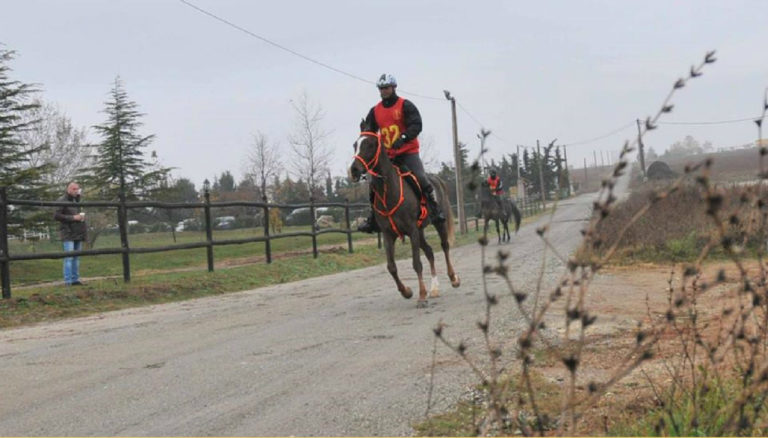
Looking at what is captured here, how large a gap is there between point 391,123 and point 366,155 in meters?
1.03

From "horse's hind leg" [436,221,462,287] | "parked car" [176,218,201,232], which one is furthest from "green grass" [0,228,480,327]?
"parked car" [176,218,201,232]

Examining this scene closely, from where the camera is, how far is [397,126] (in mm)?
9359

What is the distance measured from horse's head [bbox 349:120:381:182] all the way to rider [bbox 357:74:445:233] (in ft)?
1.21

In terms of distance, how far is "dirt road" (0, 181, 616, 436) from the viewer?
4.11m

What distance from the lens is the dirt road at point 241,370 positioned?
4.11 m

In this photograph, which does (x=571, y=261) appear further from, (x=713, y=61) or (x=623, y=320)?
(x=623, y=320)

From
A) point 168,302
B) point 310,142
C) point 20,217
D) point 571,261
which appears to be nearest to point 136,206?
point 168,302

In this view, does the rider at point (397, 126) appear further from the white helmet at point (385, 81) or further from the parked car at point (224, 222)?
the parked car at point (224, 222)

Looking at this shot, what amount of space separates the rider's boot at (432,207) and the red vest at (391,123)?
2.27ft

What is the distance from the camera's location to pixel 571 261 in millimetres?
2209

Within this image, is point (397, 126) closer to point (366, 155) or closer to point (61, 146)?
point (366, 155)

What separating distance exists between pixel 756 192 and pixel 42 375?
5372 mm

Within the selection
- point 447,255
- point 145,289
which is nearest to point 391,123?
point 447,255

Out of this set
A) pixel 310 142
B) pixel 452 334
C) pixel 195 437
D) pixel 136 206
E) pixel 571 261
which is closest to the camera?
pixel 571 261
